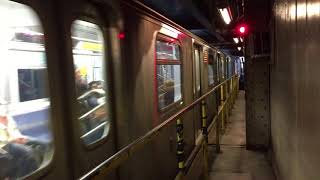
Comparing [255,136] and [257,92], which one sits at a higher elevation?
[257,92]

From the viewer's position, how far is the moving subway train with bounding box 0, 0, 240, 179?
1.64m

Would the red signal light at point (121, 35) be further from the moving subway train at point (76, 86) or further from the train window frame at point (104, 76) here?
the train window frame at point (104, 76)

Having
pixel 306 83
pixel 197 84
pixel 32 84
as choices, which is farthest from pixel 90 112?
pixel 197 84

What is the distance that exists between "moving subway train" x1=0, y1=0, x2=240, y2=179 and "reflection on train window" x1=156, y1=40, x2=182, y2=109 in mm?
98

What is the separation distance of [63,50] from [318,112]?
1.36 metres

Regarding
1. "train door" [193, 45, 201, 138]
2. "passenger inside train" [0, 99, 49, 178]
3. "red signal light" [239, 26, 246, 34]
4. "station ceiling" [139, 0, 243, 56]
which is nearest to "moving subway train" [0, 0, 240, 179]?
"passenger inside train" [0, 99, 49, 178]

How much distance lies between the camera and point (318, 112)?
159 cm

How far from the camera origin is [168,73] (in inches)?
172

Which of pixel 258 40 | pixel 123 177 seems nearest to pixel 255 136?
pixel 258 40

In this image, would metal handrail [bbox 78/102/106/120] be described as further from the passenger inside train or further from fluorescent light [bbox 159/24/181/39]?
fluorescent light [bbox 159/24/181/39]

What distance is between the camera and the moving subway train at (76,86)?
5.37 feet

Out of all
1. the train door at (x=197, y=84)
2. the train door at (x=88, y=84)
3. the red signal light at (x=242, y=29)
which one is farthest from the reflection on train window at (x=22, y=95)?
the red signal light at (x=242, y=29)

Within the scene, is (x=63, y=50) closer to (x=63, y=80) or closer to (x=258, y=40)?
(x=63, y=80)

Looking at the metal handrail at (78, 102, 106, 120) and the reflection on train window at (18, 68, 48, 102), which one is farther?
the metal handrail at (78, 102, 106, 120)
